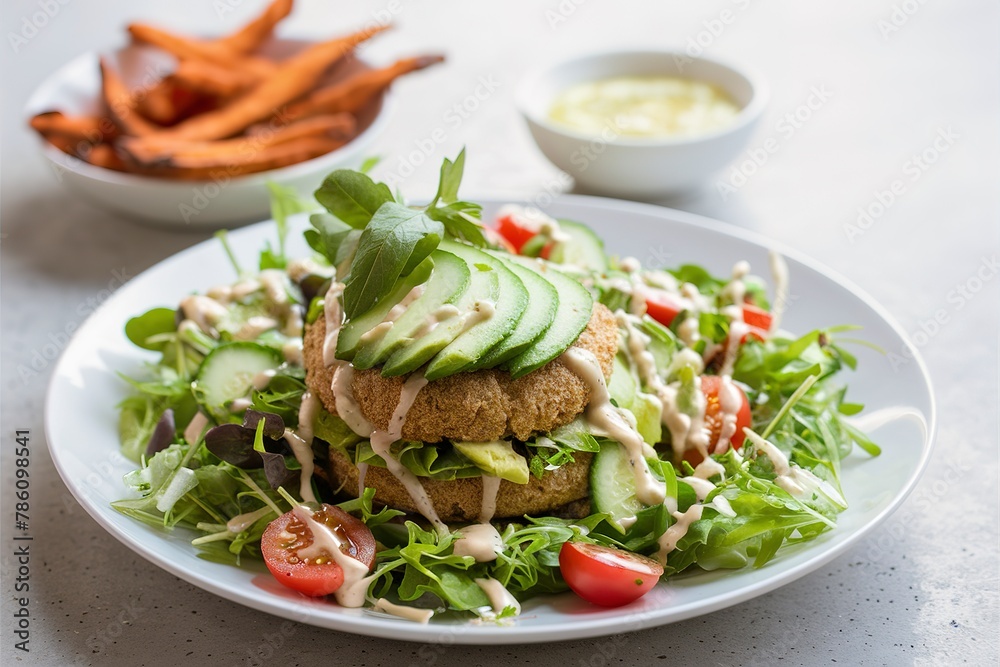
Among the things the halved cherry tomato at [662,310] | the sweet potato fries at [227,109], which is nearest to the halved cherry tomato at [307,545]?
the halved cherry tomato at [662,310]

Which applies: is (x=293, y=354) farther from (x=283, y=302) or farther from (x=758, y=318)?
(x=758, y=318)

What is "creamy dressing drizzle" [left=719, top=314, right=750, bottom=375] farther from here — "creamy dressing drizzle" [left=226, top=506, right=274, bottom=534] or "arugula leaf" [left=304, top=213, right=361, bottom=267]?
"creamy dressing drizzle" [left=226, top=506, right=274, bottom=534]

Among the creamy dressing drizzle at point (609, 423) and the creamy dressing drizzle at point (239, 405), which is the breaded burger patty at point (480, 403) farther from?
the creamy dressing drizzle at point (239, 405)

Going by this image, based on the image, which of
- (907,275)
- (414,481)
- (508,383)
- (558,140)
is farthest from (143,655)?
(907,275)

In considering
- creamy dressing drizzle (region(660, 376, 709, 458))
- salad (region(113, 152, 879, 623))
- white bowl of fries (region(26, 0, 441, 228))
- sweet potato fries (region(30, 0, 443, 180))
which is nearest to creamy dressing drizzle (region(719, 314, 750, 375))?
salad (region(113, 152, 879, 623))

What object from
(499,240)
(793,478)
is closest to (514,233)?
(499,240)
